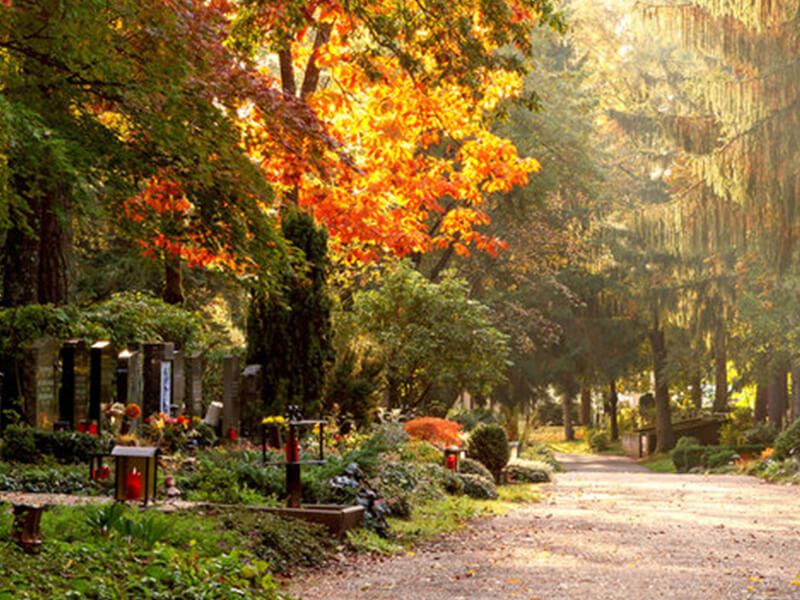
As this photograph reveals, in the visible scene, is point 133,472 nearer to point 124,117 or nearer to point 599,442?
point 124,117

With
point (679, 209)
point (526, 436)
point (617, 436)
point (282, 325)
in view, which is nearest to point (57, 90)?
point (282, 325)

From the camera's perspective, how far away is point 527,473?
18703mm

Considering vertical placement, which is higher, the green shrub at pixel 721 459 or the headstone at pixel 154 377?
the headstone at pixel 154 377

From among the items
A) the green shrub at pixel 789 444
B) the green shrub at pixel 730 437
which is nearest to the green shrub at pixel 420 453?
the green shrub at pixel 789 444

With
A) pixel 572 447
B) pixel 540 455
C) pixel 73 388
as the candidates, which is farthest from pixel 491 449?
pixel 572 447

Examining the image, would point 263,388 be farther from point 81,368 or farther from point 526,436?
point 526,436

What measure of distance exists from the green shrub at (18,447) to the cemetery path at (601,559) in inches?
181

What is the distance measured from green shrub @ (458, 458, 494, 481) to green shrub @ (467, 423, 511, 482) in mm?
1135

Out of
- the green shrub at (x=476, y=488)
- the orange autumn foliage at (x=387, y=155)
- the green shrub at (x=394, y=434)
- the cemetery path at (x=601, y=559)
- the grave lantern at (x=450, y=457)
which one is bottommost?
the cemetery path at (x=601, y=559)

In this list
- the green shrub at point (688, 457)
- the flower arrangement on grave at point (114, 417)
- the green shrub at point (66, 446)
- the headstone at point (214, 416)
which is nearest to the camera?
the green shrub at point (66, 446)

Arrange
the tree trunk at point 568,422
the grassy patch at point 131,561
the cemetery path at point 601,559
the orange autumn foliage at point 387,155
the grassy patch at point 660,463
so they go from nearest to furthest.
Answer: the grassy patch at point 131,561
the cemetery path at point 601,559
the orange autumn foliage at point 387,155
the grassy patch at point 660,463
the tree trunk at point 568,422

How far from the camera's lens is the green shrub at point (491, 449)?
17266 mm

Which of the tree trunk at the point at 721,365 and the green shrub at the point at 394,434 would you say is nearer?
the green shrub at the point at 394,434

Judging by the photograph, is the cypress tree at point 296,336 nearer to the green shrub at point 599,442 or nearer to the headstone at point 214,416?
the headstone at point 214,416
